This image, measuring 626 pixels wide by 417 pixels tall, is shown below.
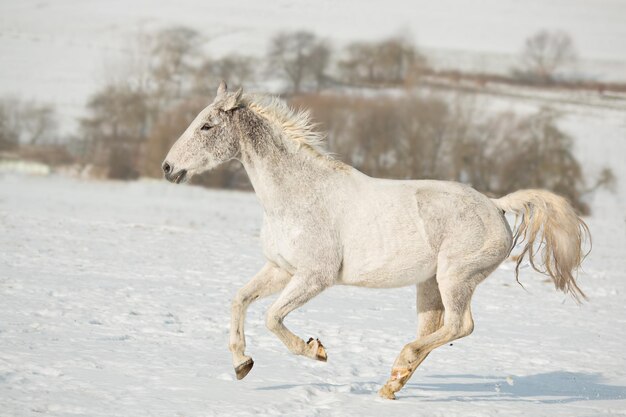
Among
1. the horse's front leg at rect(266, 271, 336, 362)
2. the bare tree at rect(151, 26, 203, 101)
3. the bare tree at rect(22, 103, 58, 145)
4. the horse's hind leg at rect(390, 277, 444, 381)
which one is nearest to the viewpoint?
the horse's front leg at rect(266, 271, 336, 362)

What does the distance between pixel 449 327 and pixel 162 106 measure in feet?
92.7

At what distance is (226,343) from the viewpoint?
7.34 m

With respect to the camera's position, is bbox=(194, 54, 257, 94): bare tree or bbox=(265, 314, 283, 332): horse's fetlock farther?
bbox=(194, 54, 257, 94): bare tree

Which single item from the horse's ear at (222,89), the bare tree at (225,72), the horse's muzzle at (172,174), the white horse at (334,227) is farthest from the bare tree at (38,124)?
the white horse at (334,227)

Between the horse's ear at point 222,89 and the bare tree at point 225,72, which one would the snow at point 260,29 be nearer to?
the bare tree at point 225,72

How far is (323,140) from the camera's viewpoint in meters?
6.32

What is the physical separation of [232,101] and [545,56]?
42741 millimetres

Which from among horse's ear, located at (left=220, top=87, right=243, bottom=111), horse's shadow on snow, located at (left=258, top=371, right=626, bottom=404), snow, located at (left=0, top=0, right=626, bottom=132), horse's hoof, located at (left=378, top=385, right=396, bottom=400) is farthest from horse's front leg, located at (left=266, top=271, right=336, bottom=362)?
snow, located at (left=0, top=0, right=626, bottom=132)

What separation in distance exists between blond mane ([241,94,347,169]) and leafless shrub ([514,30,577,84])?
37.6m

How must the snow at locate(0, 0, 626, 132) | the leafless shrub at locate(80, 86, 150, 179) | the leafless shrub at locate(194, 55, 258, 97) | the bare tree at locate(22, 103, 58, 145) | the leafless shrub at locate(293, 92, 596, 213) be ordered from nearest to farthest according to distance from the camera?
the leafless shrub at locate(80, 86, 150, 179), the leafless shrub at locate(293, 92, 596, 213), the bare tree at locate(22, 103, 58, 145), the leafless shrub at locate(194, 55, 258, 97), the snow at locate(0, 0, 626, 132)

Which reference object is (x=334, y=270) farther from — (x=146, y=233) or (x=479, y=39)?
(x=479, y=39)

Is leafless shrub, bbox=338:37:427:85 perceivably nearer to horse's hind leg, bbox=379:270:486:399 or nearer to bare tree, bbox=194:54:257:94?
bare tree, bbox=194:54:257:94

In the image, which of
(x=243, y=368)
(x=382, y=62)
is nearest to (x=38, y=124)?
(x=382, y=62)

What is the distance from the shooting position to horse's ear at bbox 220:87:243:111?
589 cm
